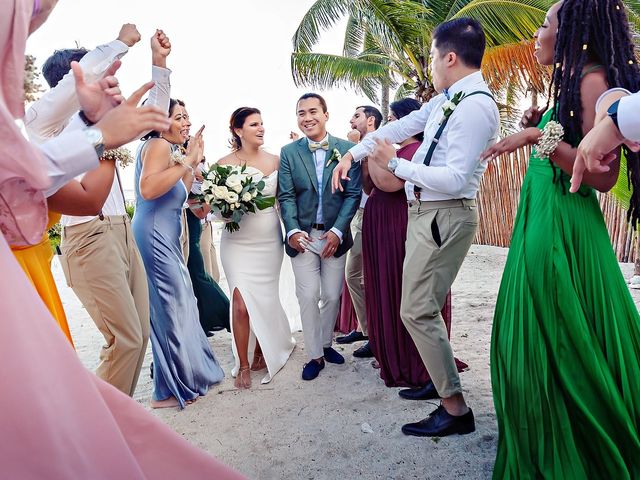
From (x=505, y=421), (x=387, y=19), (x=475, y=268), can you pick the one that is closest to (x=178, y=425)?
(x=505, y=421)

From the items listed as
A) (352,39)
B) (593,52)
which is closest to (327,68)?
(352,39)

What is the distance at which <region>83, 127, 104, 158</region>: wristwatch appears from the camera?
4.65 feet

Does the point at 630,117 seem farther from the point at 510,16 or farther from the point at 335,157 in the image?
the point at 510,16

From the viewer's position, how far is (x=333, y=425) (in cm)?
354

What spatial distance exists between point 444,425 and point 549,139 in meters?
1.94

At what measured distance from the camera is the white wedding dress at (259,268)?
4.75 m

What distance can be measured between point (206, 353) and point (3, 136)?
375 cm

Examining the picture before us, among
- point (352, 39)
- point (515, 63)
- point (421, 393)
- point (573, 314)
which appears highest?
point (352, 39)

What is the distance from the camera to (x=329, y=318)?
4953 mm

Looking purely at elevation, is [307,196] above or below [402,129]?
below

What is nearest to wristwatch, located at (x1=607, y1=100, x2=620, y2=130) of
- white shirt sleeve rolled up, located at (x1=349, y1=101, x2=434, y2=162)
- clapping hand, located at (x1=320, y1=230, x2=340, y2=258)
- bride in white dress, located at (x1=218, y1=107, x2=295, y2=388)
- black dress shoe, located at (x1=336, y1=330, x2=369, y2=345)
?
white shirt sleeve rolled up, located at (x1=349, y1=101, x2=434, y2=162)

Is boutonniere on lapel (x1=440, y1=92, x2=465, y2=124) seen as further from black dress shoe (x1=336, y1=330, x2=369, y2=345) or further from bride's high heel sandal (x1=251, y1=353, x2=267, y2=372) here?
black dress shoe (x1=336, y1=330, x2=369, y2=345)

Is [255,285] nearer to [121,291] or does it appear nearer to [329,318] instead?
[329,318]

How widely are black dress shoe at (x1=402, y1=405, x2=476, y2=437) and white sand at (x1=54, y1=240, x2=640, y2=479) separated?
0.14 ft
